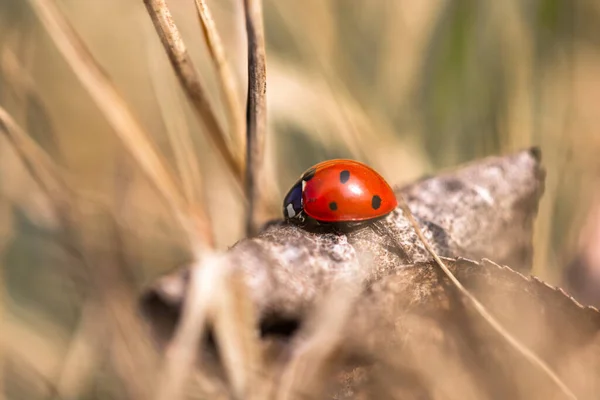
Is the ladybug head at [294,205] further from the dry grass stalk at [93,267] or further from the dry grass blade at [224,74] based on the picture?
the dry grass stalk at [93,267]

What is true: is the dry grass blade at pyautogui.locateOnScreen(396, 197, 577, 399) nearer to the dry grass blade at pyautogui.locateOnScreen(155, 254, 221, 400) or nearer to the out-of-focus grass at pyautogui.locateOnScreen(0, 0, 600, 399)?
the dry grass blade at pyautogui.locateOnScreen(155, 254, 221, 400)

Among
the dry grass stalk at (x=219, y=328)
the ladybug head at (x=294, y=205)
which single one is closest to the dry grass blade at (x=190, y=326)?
the dry grass stalk at (x=219, y=328)

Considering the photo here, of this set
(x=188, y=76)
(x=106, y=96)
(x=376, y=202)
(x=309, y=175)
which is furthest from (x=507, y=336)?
(x=106, y=96)

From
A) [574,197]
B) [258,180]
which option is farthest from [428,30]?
→ [258,180]

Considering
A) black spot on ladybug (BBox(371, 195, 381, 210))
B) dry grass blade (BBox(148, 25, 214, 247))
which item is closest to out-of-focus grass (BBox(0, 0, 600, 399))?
dry grass blade (BBox(148, 25, 214, 247))

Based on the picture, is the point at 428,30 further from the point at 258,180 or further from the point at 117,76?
the point at 117,76

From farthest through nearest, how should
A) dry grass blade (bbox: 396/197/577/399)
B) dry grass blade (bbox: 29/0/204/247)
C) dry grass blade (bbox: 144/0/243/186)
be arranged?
dry grass blade (bbox: 29/0/204/247), dry grass blade (bbox: 144/0/243/186), dry grass blade (bbox: 396/197/577/399)
